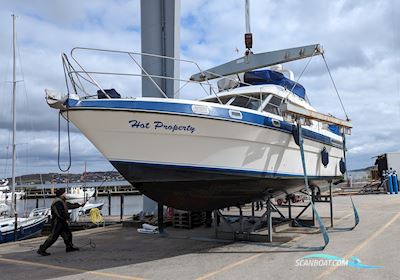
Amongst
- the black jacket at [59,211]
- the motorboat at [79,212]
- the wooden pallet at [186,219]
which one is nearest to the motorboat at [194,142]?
the black jacket at [59,211]

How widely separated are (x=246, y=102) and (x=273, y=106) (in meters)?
0.58

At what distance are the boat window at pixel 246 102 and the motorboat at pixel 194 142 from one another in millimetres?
21

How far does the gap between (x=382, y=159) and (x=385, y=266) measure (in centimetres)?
2646

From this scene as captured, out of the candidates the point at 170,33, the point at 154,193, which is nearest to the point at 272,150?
the point at 154,193

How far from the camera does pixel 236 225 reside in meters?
11.4

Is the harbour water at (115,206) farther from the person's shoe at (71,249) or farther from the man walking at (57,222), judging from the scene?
the man walking at (57,222)

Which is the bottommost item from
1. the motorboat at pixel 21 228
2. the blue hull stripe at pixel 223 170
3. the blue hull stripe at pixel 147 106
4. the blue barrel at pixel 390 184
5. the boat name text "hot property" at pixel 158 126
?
the motorboat at pixel 21 228

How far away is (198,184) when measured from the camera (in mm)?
6703

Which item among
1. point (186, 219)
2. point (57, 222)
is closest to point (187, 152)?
point (57, 222)

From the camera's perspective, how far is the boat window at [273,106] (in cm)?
799

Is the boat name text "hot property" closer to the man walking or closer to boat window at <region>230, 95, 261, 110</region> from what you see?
boat window at <region>230, 95, 261, 110</region>

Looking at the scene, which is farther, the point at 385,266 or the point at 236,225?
the point at 236,225

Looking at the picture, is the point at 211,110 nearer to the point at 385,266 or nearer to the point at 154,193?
the point at 154,193

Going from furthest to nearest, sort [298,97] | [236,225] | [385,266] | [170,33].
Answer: [170,33]
[236,225]
[298,97]
[385,266]
